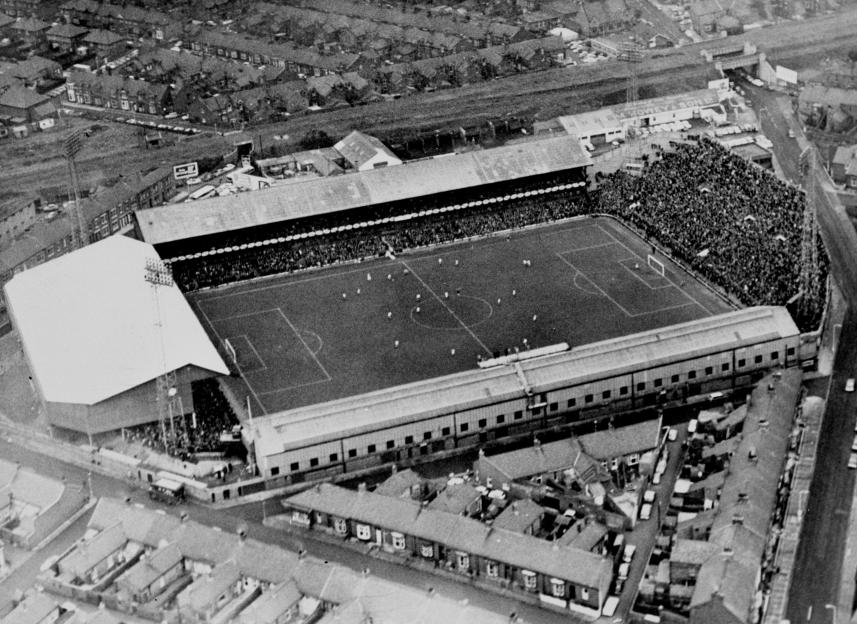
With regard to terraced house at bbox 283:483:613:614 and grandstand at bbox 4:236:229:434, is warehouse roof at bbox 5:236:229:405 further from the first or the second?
terraced house at bbox 283:483:613:614

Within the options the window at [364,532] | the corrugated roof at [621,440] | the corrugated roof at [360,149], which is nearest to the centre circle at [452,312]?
the corrugated roof at [621,440]

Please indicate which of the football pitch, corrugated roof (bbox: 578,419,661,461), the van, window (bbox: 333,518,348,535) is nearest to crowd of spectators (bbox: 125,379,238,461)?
the football pitch

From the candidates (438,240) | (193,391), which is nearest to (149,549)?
(193,391)

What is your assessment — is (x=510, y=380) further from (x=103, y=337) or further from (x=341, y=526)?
(x=103, y=337)

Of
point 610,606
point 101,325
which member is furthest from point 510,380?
point 101,325

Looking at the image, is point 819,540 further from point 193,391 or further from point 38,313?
point 38,313

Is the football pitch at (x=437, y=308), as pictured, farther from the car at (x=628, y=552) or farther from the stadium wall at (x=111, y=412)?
the car at (x=628, y=552)
